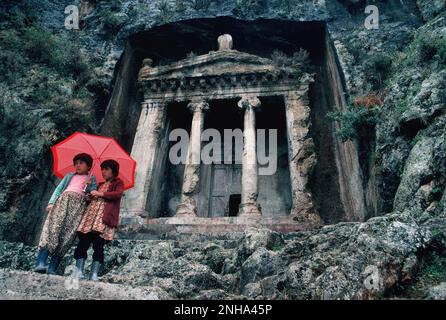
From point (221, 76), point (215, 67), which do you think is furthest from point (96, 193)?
point (215, 67)

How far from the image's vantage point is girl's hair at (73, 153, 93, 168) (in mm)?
5156

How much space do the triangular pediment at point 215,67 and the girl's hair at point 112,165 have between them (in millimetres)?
7911

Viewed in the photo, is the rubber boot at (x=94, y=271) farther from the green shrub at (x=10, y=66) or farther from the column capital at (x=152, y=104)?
the column capital at (x=152, y=104)

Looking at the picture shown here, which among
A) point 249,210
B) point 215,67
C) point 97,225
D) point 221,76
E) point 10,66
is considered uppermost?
point 215,67

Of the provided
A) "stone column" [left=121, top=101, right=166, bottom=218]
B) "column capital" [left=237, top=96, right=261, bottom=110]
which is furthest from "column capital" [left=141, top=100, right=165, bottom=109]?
"column capital" [left=237, top=96, right=261, bottom=110]

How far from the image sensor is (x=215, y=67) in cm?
1276

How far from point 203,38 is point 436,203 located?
438 inches

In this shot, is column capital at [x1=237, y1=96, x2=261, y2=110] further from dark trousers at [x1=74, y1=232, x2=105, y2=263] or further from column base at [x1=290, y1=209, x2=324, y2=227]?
dark trousers at [x1=74, y1=232, x2=105, y2=263]

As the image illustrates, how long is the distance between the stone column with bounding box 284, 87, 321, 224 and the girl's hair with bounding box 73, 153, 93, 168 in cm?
583

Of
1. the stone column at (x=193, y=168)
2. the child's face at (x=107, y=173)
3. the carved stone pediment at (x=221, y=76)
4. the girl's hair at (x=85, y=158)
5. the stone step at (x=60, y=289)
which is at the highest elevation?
the carved stone pediment at (x=221, y=76)

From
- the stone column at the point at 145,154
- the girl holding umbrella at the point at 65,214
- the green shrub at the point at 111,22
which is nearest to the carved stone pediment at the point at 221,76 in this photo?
the stone column at the point at 145,154

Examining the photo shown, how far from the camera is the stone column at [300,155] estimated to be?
31.6 feet

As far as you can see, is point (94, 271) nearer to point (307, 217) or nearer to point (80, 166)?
point (80, 166)

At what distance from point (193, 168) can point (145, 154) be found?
1.64 m
